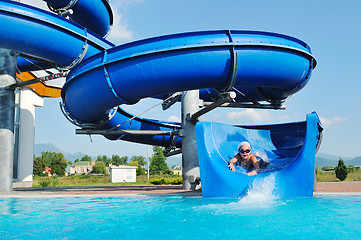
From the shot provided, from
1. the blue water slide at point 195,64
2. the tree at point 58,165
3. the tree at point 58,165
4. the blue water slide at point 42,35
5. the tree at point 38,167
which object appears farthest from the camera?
the tree at point 58,165

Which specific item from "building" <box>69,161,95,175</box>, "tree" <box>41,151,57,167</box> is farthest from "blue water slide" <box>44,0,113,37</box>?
"building" <box>69,161,95,175</box>

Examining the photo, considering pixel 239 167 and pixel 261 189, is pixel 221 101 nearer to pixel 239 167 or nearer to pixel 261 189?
pixel 239 167

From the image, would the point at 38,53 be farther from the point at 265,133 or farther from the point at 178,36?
the point at 265,133

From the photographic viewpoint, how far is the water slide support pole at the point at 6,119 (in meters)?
12.4

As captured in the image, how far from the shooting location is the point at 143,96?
9.12 m

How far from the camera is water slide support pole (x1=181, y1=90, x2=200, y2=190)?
11.5m

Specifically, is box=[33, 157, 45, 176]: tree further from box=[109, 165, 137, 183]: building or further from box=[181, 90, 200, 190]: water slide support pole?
box=[181, 90, 200, 190]: water slide support pole

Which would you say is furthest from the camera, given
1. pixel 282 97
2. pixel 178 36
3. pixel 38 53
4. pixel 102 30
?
pixel 102 30

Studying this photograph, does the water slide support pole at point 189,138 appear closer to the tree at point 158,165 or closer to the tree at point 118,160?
the tree at point 158,165

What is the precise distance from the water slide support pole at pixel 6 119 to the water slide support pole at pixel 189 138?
264 inches

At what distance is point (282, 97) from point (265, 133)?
1363 mm

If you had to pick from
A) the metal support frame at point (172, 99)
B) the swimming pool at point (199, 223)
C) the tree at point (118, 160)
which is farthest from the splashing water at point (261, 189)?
the tree at point (118, 160)

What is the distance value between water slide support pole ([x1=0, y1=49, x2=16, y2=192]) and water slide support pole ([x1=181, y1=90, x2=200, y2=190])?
6.71 metres

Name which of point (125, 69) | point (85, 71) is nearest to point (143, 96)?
point (125, 69)
